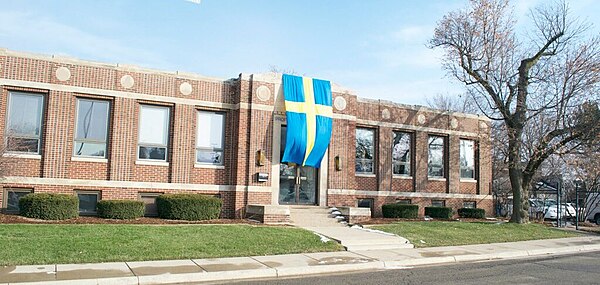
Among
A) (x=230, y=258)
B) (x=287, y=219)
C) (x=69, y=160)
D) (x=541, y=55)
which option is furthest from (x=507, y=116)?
(x=69, y=160)

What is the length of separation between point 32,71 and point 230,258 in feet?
34.4

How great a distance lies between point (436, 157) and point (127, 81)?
14763mm

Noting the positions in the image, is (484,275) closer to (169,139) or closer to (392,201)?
(169,139)

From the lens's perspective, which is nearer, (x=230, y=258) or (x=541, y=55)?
(x=230, y=258)

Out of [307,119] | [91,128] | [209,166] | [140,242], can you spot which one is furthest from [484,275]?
[91,128]

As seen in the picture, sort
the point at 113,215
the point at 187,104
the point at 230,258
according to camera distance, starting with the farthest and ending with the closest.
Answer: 1. the point at 187,104
2. the point at 113,215
3. the point at 230,258

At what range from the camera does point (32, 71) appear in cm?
1727

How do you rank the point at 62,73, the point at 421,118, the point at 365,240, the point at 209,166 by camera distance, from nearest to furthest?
the point at 365,240
the point at 62,73
the point at 209,166
the point at 421,118

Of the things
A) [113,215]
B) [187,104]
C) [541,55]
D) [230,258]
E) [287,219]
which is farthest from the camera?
[541,55]

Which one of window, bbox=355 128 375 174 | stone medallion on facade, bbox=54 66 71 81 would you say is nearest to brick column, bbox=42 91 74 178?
stone medallion on facade, bbox=54 66 71 81

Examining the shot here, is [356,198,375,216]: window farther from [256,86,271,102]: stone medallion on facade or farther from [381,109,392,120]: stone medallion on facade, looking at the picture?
[256,86,271,102]: stone medallion on facade

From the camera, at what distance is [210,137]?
19.7 meters

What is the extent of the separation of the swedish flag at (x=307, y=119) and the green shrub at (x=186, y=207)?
3651 mm

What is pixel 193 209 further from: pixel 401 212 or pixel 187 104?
pixel 401 212
